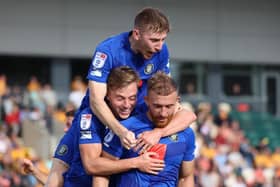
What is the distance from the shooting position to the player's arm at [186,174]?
20.2 ft

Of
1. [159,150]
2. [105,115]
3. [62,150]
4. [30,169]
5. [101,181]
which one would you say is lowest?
[30,169]

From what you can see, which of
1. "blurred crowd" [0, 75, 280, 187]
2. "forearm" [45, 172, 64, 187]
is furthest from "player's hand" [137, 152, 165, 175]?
"blurred crowd" [0, 75, 280, 187]

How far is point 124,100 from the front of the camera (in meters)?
6.08

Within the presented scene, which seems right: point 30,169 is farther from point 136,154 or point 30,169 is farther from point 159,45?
point 159,45

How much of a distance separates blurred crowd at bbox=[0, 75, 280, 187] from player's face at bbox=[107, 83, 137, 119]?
8940 millimetres

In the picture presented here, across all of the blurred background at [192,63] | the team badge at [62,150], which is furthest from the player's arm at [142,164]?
the blurred background at [192,63]

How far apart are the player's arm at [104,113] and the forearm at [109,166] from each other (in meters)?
0.12

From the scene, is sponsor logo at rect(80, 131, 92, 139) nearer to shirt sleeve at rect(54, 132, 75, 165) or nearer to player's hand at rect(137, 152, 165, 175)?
player's hand at rect(137, 152, 165, 175)

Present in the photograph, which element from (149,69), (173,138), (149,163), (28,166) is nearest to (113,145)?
(149,163)

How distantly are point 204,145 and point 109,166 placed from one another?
1350cm

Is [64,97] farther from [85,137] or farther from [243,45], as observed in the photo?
[85,137]

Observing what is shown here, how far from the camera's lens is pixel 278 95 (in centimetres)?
2658

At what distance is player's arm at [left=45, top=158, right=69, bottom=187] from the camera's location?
6.89 meters

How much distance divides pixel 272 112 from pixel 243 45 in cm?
219
